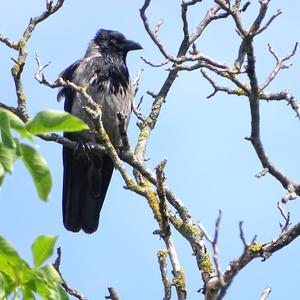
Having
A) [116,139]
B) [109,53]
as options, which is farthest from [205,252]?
[109,53]

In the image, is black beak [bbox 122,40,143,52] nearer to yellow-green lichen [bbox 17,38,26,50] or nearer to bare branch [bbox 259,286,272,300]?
yellow-green lichen [bbox 17,38,26,50]

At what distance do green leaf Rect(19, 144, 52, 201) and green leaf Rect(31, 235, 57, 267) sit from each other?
0.54 feet

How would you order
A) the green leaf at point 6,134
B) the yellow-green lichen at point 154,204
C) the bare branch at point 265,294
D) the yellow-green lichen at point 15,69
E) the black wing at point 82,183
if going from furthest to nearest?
the black wing at point 82,183, the yellow-green lichen at point 15,69, the yellow-green lichen at point 154,204, the bare branch at point 265,294, the green leaf at point 6,134

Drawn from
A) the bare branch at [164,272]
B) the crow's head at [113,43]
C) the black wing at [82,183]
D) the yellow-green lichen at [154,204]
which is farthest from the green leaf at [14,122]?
the crow's head at [113,43]

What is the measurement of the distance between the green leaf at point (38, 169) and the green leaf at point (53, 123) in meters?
0.06

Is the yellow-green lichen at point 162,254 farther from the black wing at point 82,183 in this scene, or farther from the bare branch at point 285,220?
the black wing at point 82,183

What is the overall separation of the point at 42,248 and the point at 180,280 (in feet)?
3.68

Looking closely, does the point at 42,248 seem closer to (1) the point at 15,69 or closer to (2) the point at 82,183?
(1) the point at 15,69

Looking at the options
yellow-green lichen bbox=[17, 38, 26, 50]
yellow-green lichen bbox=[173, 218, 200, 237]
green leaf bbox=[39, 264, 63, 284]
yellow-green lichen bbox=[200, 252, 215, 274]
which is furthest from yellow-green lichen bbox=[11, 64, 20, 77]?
green leaf bbox=[39, 264, 63, 284]

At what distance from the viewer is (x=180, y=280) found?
328cm

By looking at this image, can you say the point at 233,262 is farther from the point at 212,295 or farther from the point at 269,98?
the point at 269,98

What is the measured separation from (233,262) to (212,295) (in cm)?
22

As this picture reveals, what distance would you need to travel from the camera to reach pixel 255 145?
3.58 m

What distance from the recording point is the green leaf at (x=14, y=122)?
209 cm
